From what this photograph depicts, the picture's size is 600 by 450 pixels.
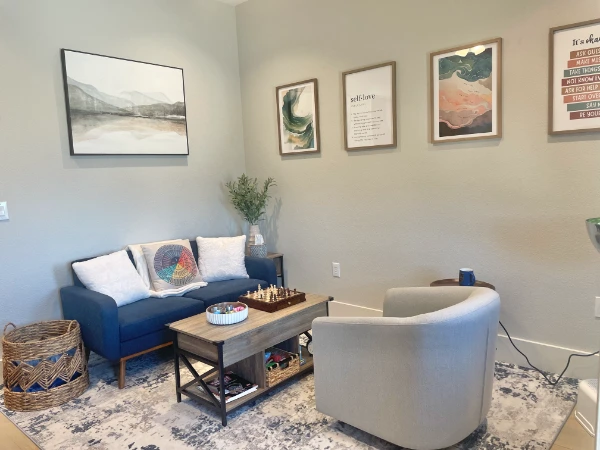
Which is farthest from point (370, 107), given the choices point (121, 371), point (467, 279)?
point (121, 371)

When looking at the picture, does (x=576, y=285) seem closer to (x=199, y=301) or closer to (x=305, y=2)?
(x=199, y=301)

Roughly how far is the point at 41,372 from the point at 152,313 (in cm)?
68

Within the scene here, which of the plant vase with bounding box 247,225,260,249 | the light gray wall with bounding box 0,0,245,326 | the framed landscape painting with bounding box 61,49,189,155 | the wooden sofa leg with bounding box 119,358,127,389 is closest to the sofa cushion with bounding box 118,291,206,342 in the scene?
the wooden sofa leg with bounding box 119,358,127,389

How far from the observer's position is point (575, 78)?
254 cm

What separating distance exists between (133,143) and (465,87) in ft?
8.15

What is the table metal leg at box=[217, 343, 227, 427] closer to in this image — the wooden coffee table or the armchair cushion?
the wooden coffee table

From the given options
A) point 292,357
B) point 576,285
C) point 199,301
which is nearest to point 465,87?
point 576,285

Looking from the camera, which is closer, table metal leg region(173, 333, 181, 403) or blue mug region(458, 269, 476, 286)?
table metal leg region(173, 333, 181, 403)

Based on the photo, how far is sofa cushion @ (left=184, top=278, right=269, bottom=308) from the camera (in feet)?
10.7

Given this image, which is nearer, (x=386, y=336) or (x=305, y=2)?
(x=386, y=336)

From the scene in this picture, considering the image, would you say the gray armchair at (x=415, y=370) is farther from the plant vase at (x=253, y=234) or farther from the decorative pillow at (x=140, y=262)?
the plant vase at (x=253, y=234)

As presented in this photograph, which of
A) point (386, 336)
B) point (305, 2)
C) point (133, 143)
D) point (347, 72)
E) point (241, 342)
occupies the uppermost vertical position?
point (305, 2)

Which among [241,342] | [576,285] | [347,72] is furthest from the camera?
[347,72]

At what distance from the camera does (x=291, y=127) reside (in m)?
3.95
